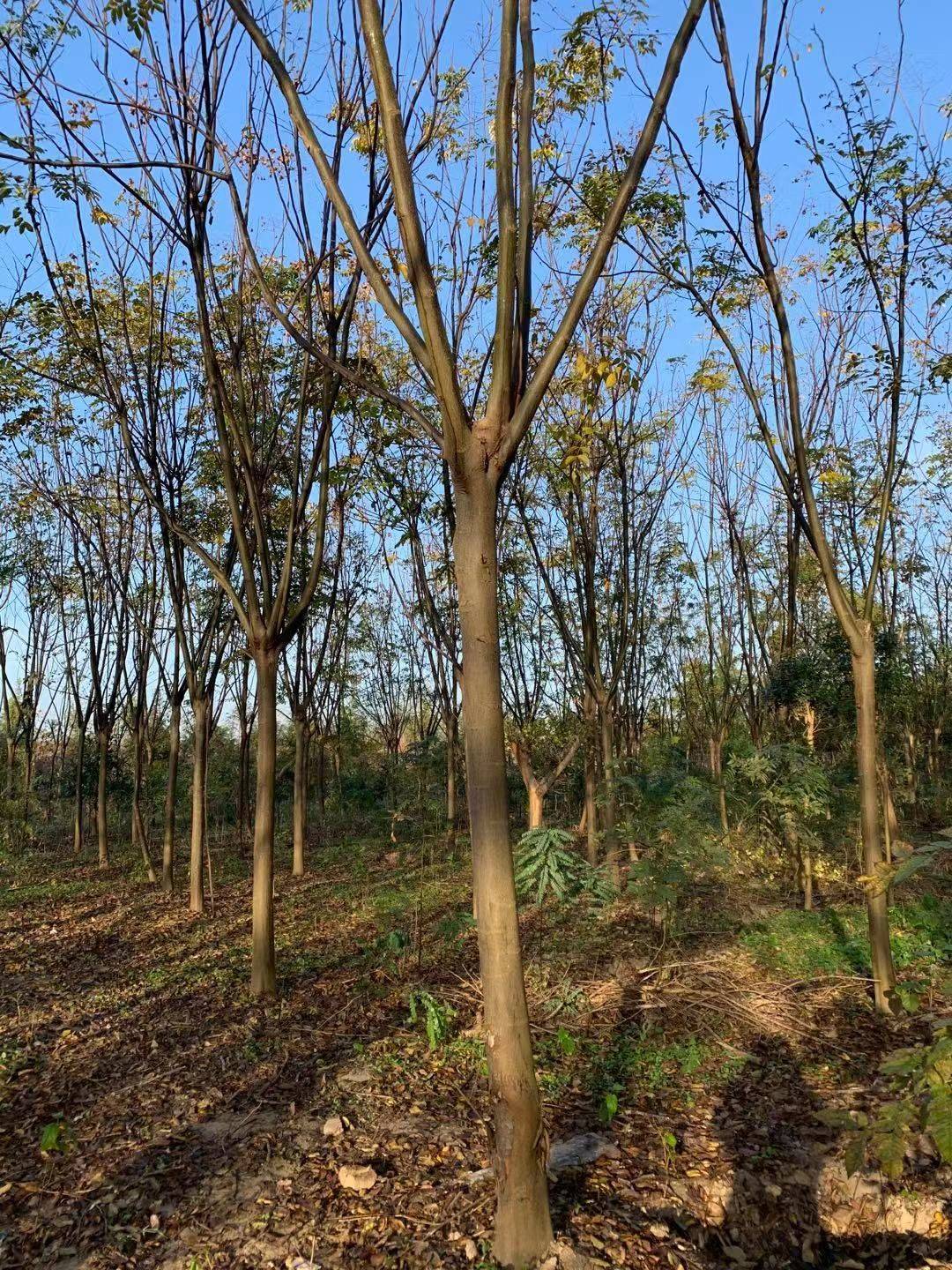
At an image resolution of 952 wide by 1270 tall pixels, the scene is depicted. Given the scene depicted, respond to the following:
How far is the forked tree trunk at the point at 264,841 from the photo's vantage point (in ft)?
18.6

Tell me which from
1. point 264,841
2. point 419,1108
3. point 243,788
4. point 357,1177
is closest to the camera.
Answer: point 357,1177

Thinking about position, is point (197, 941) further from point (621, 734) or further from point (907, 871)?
point (621, 734)

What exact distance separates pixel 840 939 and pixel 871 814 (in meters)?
2.06

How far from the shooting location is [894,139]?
5.50m

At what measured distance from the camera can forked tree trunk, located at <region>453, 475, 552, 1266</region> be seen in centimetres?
261

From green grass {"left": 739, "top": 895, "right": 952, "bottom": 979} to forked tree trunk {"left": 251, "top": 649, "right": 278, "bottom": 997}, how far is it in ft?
12.2

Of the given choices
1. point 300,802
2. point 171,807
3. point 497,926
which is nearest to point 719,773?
point 300,802

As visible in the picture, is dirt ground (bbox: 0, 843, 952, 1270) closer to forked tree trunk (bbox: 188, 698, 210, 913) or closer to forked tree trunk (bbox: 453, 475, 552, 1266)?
forked tree trunk (bbox: 453, 475, 552, 1266)

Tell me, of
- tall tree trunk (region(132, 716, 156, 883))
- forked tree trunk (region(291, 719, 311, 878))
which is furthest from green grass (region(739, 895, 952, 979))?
tall tree trunk (region(132, 716, 156, 883))

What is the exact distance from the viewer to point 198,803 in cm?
831

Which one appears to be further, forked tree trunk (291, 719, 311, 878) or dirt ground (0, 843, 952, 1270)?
forked tree trunk (291, 719, 311, 878)

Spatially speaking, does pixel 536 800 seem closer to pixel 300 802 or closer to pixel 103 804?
pixel 300 802

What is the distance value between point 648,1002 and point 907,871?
10.7 feet


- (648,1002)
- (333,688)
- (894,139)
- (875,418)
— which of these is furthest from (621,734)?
→ (894,139)
